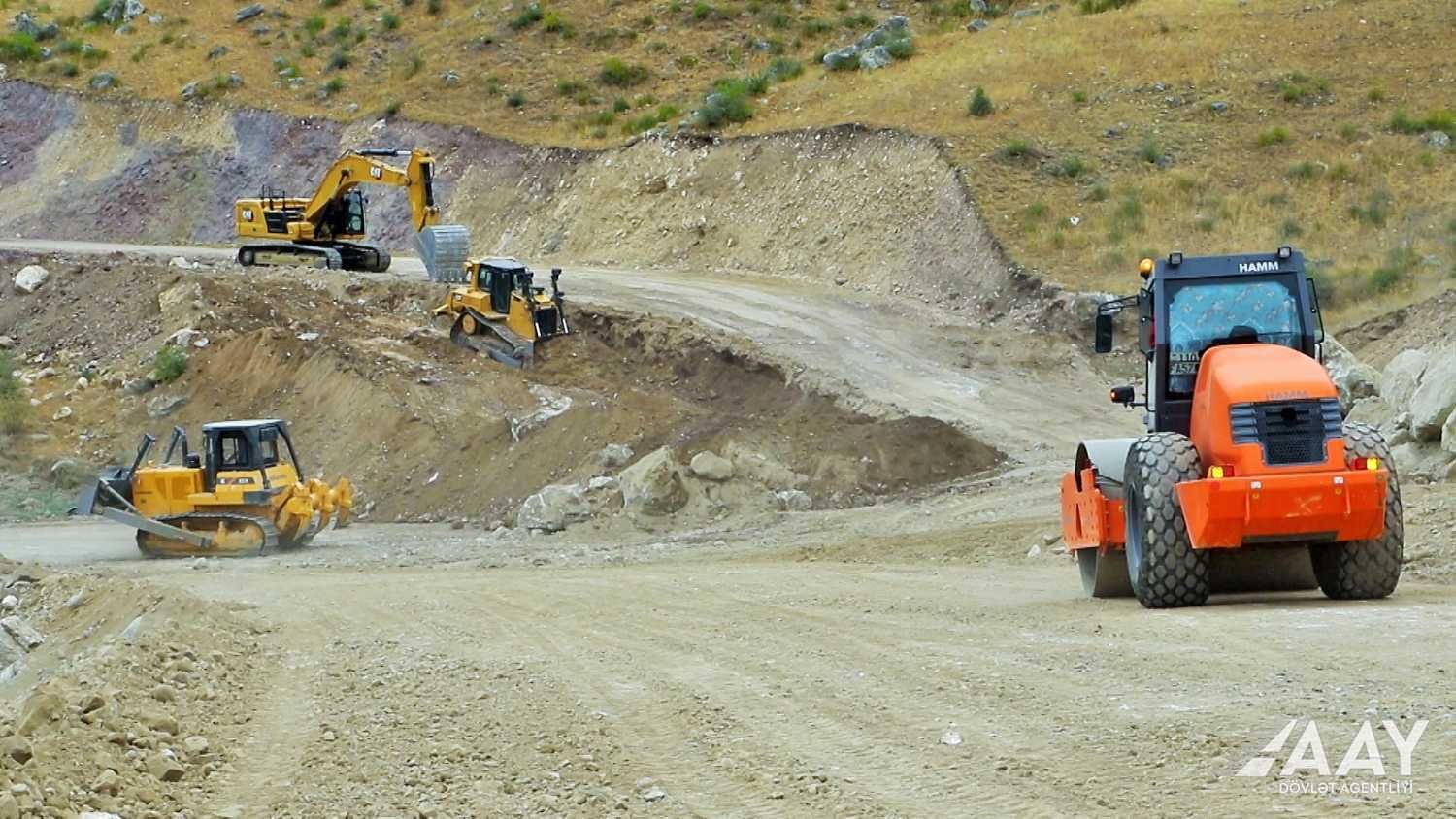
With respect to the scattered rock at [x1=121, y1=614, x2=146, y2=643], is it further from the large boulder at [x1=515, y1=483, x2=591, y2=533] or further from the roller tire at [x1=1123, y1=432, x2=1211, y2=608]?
the large boulder at [x1=515, y1=483, x2=591, y2=533]

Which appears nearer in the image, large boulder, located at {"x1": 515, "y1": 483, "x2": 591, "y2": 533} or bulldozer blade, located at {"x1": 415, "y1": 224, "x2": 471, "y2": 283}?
large boulder, located at {"x1": 515, "y1": 483, "x2": 591, "y2": 533}

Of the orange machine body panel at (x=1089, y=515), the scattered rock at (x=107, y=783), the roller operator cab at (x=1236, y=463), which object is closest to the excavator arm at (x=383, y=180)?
the orange machine body panel at (x=1089, y=515)

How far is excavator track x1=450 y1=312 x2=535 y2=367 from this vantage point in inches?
1288

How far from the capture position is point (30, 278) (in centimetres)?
4084

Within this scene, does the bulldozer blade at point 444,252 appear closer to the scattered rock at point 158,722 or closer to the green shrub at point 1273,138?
the green shrub at point 1273,138

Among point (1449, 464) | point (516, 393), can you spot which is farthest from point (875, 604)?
point (516, 393)

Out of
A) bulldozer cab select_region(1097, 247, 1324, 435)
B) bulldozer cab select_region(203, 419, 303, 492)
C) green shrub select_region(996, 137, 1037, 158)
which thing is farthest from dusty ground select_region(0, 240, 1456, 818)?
green shrub select_region(996, 137, 1037, 158)

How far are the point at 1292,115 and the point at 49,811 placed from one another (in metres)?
40.2

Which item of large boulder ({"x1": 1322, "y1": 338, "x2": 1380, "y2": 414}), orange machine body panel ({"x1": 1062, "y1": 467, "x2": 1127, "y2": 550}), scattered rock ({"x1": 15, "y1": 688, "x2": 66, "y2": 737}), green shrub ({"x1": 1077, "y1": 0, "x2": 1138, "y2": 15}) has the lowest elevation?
scattered rock ({"x1": 15, "y1": 688, "x2": 66, "y2": 737})

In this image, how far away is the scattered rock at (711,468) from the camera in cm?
2598

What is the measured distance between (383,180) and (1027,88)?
17609 millimetres

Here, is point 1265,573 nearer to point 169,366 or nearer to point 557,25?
point 169,366

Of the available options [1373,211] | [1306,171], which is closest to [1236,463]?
Answer: [1373,211]

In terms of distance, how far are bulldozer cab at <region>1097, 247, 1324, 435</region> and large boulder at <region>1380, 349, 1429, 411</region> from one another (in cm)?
904
